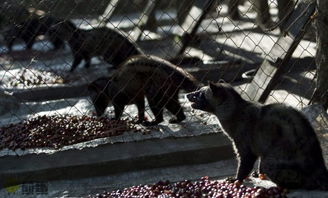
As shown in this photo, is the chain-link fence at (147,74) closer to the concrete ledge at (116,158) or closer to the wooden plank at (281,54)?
the wooden plank at (281,54)

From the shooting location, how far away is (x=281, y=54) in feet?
20.4

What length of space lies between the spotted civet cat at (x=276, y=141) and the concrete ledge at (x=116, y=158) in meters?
0.88

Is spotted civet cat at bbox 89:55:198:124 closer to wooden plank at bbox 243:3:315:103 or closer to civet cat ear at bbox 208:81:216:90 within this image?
wooden plank at bbox 243:3:315:103

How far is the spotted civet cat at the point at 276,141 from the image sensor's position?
4652mm

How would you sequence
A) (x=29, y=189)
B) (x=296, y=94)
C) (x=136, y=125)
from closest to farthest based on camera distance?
(x=29, y=189) → (x=136, y=125) → (x=296, y=94)

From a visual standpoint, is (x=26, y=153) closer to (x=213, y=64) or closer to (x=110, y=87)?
(x=110, y=87)

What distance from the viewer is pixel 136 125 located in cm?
668

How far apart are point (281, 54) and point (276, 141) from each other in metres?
1.62

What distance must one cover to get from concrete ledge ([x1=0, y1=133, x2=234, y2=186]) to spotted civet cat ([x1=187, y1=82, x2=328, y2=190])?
34.5 inches

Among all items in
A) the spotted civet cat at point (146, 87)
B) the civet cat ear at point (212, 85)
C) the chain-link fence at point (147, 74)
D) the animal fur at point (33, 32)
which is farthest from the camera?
the animal fur at point (33, 32)

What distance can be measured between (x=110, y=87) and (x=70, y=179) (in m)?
1.96

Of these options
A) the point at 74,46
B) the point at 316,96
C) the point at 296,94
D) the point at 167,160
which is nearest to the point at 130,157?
the point at 167,160

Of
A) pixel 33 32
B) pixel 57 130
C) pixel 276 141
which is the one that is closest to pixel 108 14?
pixel 57 130

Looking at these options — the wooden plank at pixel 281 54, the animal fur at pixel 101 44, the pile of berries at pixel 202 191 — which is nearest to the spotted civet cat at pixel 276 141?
the pile of berries at pixel 202 191
